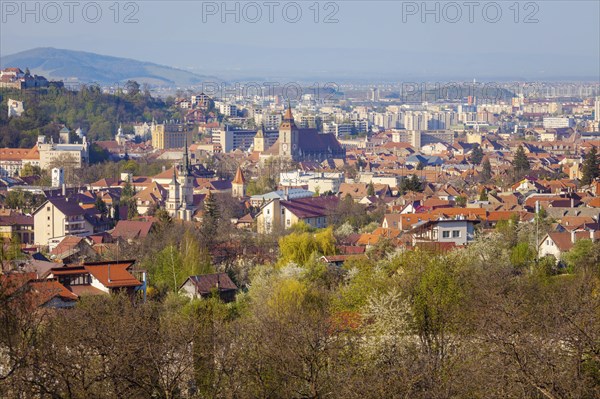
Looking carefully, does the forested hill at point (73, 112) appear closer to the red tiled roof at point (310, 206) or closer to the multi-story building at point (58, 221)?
the red tiled roof at point (310, 206)

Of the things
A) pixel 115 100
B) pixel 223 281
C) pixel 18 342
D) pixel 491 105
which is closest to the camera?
pixel 18 342

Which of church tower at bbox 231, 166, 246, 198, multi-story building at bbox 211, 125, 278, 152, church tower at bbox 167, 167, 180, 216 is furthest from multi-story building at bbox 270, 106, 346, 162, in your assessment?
church tower at bbox 167, 167, 180, 216

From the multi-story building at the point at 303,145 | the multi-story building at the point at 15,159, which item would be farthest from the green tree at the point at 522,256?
the multi-story building at the point at 303,145

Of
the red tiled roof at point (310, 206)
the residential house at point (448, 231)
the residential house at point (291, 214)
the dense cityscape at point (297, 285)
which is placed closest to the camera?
the dense cityscape at point (297, 285)

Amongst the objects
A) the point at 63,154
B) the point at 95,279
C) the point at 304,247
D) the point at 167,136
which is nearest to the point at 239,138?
the point at 167,136

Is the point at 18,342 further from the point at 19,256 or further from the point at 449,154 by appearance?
the point at 449,154

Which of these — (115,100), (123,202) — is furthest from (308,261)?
(115,100)
